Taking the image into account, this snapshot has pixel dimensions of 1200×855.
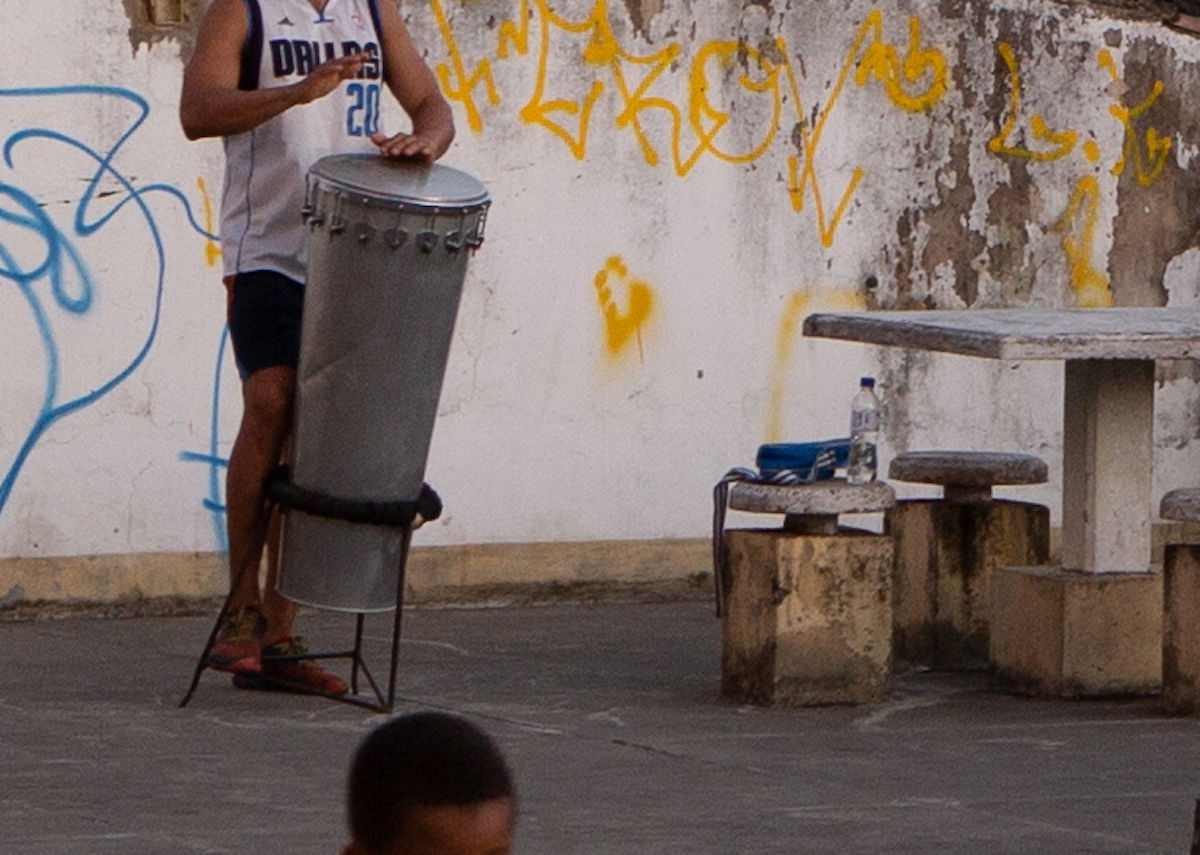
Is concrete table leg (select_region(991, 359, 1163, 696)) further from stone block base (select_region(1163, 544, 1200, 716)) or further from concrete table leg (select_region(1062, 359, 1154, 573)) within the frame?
stone block base (select_region(1163, 544, 1200, 716))

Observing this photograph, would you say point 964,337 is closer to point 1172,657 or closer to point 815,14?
point 1172,657

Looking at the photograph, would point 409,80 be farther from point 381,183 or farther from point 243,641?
point 243,641

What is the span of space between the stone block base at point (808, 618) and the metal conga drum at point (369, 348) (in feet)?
2.99

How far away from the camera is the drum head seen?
589 centimetres

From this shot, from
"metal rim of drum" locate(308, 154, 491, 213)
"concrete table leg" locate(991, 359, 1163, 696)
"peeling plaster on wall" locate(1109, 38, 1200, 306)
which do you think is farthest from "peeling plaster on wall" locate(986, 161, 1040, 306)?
"metal rim of drum" locate(308, 154, 491, 213)

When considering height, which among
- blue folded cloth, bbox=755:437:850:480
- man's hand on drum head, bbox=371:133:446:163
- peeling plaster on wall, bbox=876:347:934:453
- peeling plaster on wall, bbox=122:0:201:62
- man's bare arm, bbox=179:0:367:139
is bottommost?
peeling plaster on wall, bbox=876:347:934:453

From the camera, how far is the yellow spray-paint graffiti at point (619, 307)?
8.80 meters

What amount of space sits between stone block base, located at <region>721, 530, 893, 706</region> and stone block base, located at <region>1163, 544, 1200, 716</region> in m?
0.68

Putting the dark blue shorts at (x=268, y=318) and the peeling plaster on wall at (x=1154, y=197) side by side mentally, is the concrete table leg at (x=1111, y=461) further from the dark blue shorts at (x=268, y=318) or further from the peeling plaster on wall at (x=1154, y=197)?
the peeling plaster on wall at (x=1154, y=197)

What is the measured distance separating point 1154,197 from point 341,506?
4745 millimetres

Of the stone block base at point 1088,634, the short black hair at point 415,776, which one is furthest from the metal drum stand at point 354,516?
the short black hair at point 415,776

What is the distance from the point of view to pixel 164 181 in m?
8.02

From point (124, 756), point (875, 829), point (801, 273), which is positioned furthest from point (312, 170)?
point (801, 273)

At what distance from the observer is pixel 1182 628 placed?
6402 millimetres
